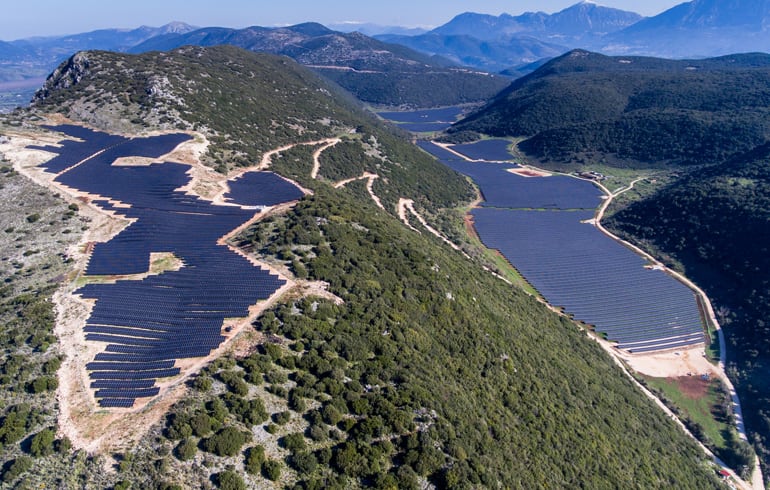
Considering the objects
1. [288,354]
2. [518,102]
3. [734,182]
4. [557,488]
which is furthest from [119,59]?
[518,102]

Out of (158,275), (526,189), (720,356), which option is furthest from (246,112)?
(720,356)

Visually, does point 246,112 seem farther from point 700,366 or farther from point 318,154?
point 700,366

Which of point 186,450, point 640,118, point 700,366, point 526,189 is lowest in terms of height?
point 700,366

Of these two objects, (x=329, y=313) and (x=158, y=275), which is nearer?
(x=329, y=313)

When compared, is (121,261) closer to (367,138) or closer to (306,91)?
(367,138)

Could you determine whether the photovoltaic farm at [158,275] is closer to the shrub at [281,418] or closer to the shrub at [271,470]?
the shrub at [281,418]

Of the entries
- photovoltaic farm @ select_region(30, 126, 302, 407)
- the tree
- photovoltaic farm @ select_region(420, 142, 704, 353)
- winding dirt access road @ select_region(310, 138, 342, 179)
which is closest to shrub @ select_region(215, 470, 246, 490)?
photovoltaic farm @ select_region(30, 126, 302, 407)

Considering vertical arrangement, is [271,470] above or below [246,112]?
below
